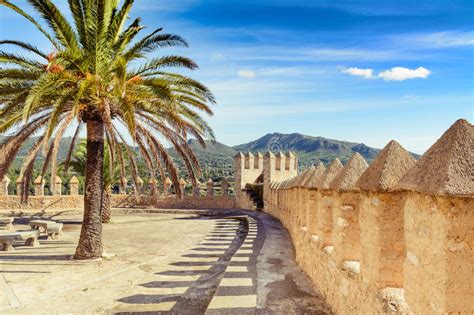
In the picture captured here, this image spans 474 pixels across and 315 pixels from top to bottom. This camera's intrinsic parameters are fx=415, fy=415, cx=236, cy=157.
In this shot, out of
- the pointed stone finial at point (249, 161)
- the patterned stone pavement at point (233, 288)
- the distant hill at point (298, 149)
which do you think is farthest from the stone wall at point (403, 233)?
the distant hill at point (298, 149)

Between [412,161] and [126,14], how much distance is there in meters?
7.65

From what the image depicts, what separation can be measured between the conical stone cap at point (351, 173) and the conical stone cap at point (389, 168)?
757 mm

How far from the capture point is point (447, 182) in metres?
2.24

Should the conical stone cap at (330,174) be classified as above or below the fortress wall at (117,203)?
above

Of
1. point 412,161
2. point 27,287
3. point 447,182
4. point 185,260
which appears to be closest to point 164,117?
point 185,260

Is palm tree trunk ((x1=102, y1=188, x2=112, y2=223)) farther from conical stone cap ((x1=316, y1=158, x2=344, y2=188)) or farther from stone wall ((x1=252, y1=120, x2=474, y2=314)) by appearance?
conical stone cap ((x1=316, y1=158, x2=344, y2=188))

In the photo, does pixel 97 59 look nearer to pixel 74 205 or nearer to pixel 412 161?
pixel 412 161

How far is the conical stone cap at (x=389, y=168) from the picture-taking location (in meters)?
3.22

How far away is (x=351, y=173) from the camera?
443 cm

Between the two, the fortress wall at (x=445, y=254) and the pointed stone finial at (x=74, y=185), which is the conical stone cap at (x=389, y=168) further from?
the pointed stone finial at (x=74, y=185)

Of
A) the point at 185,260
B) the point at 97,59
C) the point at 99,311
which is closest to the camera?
the point at 99,311

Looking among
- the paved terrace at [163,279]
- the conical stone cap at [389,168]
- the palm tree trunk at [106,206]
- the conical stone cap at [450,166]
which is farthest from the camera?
the palm tree trunk at [106,206]

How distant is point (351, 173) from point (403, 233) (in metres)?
1.20

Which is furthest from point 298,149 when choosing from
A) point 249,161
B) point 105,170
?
point 105,170
